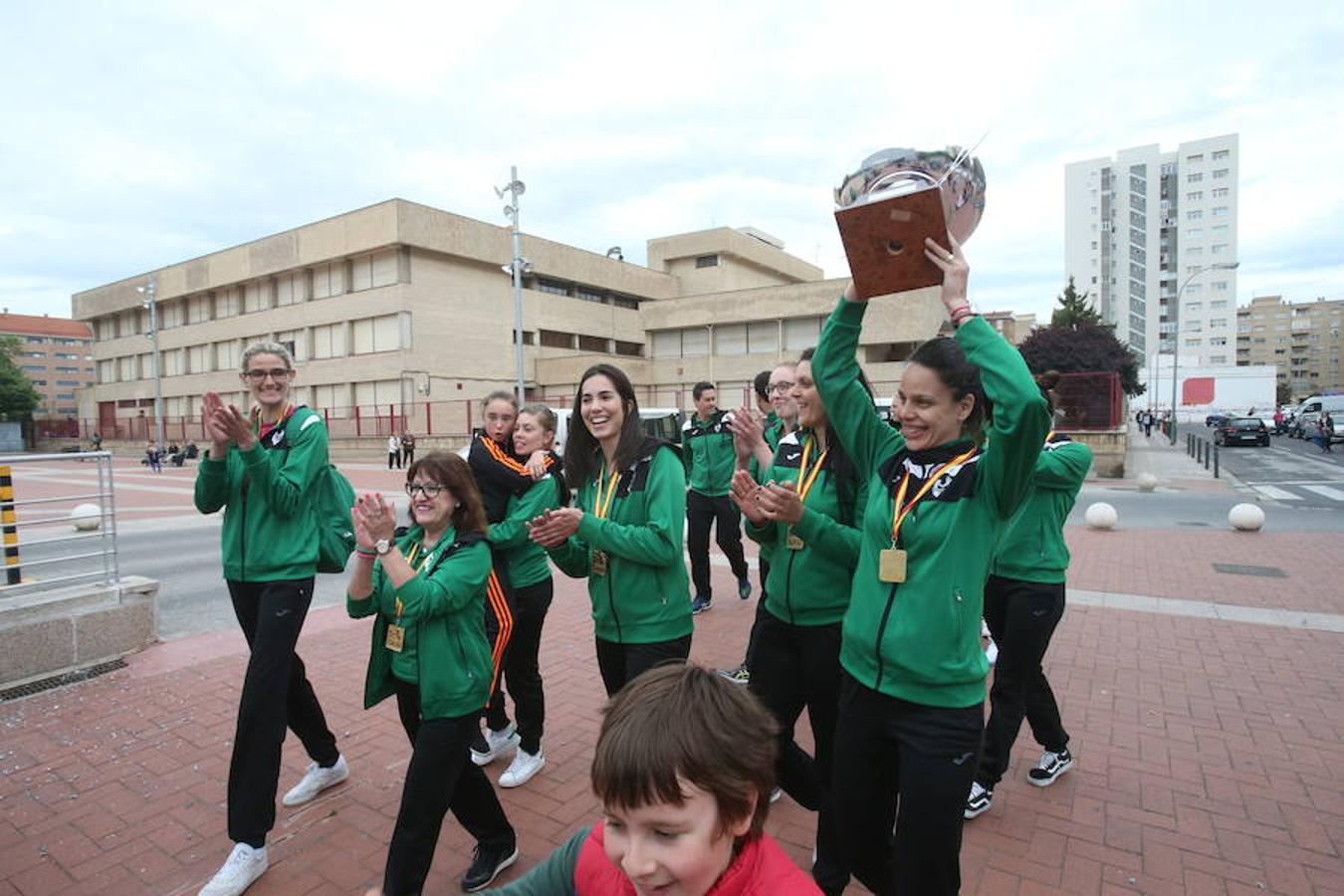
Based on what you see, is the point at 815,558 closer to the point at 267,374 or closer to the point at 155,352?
the point at 267,374

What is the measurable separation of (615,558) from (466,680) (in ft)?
Result: 2.37

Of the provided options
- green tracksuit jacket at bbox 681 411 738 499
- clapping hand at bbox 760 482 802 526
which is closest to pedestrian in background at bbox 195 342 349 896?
clapping hand at bbox 760 482 802 526

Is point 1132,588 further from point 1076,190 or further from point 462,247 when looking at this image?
point 1076,190

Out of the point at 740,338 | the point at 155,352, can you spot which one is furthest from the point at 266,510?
the point at 155,352

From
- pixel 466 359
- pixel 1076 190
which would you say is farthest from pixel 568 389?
pixel 1076 190

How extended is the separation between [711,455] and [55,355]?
143650mm

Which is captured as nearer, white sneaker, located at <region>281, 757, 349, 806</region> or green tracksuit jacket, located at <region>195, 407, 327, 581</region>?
green tracksuit jacket, located at <region>195, 407, 327, 581</region>

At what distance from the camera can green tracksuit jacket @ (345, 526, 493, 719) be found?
8.26 ft

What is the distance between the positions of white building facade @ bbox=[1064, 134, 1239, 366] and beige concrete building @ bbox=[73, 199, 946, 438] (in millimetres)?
63935

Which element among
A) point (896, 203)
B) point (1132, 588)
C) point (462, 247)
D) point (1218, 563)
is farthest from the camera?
point (462, 247)

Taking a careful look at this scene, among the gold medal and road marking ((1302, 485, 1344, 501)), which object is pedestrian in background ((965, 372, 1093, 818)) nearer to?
the gold medal

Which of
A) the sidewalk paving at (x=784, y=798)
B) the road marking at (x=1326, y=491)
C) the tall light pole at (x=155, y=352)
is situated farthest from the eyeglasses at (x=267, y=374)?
the tall light pole at (x=155, y=352)

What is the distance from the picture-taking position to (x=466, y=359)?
3934 centimetres

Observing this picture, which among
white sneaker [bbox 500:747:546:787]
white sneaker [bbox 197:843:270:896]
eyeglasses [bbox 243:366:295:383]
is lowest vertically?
white sneaker [bbox 500:747:546:787]
